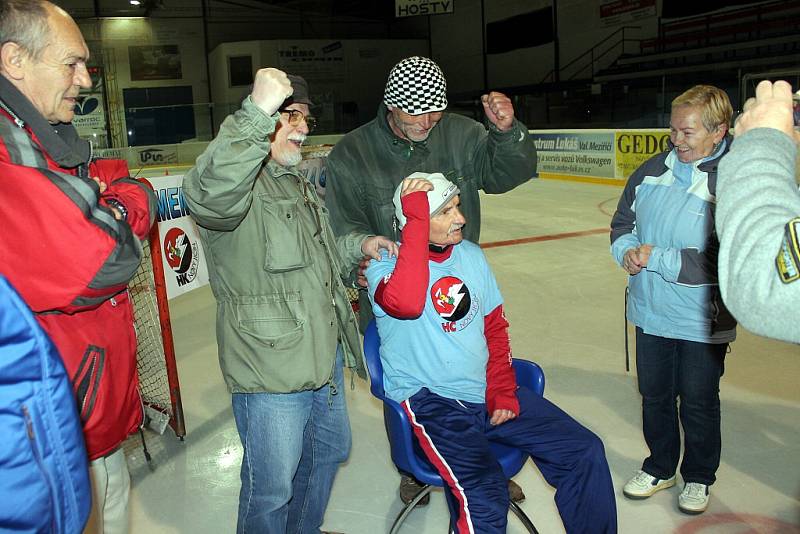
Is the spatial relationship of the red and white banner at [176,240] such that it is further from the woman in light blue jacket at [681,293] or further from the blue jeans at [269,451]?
the woman in light blue jacket at [681,293]

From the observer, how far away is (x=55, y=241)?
1.32 metres

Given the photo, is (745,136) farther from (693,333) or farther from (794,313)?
(693,333)

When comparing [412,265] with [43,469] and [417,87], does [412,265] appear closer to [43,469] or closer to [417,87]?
[417,87]

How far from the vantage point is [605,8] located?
1961cm

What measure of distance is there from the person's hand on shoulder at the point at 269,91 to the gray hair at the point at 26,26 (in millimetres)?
424

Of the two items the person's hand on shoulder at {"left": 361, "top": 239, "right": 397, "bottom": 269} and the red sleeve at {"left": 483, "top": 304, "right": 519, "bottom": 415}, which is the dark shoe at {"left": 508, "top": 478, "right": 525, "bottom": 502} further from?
the person's hand on shoulder at {"left": 361, "top": 239, "right": 397, "bottom": 269}

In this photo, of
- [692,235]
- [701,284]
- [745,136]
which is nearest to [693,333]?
[701,284]

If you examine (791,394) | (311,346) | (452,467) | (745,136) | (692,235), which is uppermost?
(745,136)

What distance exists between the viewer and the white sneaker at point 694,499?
102 inches

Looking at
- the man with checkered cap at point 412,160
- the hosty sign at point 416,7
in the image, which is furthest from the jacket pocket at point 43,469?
the hosty sign at point 416,7

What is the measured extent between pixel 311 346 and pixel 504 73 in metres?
22.5

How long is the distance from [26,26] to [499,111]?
1.41 meters

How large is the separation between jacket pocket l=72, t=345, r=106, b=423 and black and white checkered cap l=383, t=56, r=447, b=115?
1263mm

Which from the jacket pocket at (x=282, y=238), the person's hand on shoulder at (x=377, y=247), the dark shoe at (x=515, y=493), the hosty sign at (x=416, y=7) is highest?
the hosty sign at (x=416, y=7)
